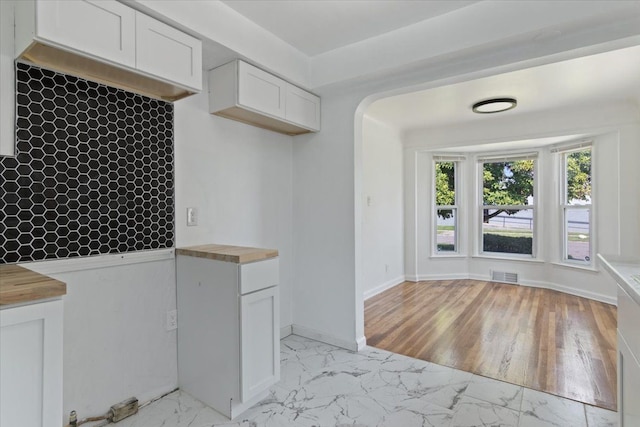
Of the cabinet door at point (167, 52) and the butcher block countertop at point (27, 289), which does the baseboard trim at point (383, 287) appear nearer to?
the cabinet door at point (167, 52)

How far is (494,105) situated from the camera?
393 centimetres

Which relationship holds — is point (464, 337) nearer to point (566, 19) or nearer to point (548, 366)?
point (548, 366)

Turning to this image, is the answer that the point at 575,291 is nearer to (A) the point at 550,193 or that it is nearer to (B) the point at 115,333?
(A) the point at 550,193

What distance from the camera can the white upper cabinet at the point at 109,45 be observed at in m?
1.46

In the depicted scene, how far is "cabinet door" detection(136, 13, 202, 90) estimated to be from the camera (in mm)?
1756

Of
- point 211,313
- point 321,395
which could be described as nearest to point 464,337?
point 321,395

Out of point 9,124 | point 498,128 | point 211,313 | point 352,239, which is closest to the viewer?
point 9,124

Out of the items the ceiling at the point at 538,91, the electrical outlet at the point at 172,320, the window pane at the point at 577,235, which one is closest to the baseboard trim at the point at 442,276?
the window pane at the point at 577,235

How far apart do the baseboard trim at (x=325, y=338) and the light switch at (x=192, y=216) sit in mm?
1483

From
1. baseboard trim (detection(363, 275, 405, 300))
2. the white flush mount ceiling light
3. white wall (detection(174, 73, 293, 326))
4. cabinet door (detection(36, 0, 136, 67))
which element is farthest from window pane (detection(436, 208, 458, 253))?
cabinet door (detection(36, 0, 136, 67))

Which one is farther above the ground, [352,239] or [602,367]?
[352,239]

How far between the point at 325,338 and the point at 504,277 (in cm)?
375

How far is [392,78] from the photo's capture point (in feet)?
8.70

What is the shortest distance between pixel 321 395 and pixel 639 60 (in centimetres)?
386
